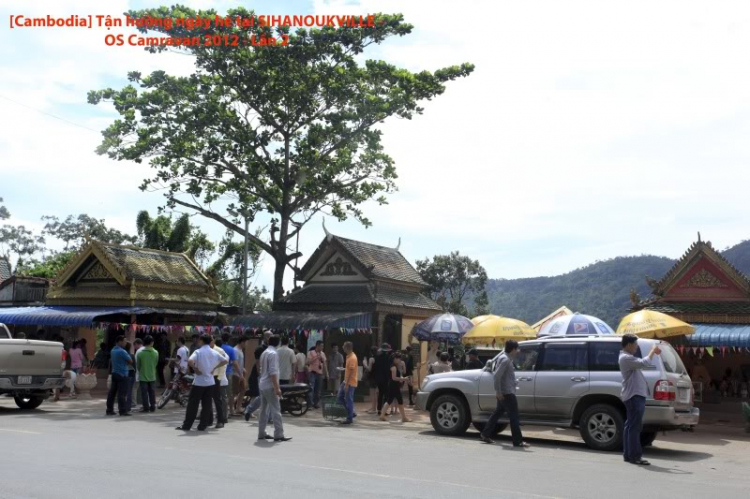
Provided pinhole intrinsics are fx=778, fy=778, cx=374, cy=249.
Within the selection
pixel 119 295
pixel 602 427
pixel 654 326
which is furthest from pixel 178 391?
pixel 654 326

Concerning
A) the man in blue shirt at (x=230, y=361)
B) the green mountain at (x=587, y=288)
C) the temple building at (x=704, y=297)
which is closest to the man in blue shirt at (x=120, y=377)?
the man in blue shirt at (x=230, y=361)

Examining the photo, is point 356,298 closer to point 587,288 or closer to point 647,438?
point 647,438

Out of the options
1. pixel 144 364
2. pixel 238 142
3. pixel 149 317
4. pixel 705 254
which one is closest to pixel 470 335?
pixel 705 254

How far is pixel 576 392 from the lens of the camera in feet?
43.2

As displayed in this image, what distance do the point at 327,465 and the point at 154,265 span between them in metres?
20.3

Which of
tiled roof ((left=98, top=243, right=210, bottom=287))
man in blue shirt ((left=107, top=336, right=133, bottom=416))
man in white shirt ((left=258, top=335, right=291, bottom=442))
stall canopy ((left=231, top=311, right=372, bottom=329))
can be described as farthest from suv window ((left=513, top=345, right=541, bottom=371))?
tiled roof ((left=98, top=243, right=210, bottom=287))

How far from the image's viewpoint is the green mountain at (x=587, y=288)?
405 feet

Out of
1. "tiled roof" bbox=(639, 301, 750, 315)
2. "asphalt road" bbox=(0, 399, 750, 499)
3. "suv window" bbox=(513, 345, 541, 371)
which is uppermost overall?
"tiled roof" bbox=(639, 301, 750, 315)

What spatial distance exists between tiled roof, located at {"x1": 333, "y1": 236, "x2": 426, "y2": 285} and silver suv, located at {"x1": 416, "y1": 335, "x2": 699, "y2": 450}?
12.4m

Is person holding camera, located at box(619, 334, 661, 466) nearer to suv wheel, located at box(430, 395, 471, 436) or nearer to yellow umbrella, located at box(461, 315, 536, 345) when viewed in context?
suv wheel, located at box(430, 395, 471, 436)

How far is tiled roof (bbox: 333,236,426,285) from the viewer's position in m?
27.2

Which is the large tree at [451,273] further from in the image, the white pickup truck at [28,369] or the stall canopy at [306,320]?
the white pickup truck at [28,369]

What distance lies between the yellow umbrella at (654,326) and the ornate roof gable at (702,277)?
3.61m

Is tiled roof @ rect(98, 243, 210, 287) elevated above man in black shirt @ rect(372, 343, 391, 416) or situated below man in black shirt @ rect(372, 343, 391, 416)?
above
